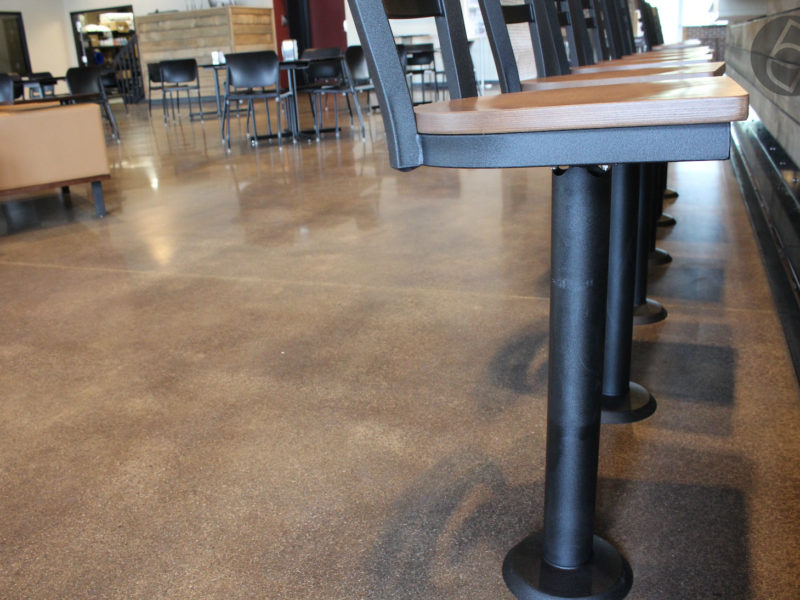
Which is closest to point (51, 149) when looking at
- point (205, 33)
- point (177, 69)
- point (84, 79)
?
point (84, 79)

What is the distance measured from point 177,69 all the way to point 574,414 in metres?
9.35

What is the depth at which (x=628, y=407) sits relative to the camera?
144 cm

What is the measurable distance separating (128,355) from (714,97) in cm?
166

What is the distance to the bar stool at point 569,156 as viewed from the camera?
2.17ft

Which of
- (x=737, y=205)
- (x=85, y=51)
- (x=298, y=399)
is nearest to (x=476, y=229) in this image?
(x=737, y=205)

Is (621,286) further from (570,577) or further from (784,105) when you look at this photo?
(784,105)

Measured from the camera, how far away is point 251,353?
1891 mm

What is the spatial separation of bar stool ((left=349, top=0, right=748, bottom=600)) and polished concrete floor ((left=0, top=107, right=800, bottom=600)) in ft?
0.31

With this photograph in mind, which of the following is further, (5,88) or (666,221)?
(5,88)

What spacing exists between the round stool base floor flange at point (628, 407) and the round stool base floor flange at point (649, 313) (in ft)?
1.49

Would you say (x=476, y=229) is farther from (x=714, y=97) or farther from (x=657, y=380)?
(x=714, y=97)

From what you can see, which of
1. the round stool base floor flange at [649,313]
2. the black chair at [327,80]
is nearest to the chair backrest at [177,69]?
the black chair at [327,80]

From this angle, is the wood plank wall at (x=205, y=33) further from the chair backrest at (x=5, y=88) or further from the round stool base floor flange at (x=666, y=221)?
the round stool base floor flange at (x=666, y=221)

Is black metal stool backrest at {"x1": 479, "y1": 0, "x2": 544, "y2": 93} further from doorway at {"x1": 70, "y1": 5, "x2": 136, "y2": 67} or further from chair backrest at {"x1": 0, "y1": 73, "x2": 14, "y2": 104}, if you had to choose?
doorway at {"x1": 70, "y1": 5, "x2": 136, "y2": 67}
